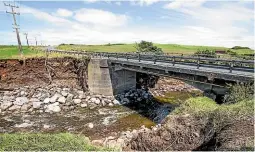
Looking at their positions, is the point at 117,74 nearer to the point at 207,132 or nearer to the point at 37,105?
the point at 37,105

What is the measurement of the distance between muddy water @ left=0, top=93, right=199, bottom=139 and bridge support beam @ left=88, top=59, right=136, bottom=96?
4378 millimetres

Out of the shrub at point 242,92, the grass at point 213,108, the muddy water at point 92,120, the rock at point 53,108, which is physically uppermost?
the shrub at point 242,92

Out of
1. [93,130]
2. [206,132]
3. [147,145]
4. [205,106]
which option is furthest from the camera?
[93,130]

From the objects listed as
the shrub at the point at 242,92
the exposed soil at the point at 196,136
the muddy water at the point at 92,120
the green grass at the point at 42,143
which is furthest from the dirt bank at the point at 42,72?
the shrub at the point at 242,92

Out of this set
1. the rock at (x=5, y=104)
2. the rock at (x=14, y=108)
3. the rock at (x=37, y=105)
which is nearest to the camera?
the rock at (x=14, y=108)

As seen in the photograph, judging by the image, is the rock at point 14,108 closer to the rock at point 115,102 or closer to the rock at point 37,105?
the rock at point 37,105

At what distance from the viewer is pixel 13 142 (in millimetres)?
12688

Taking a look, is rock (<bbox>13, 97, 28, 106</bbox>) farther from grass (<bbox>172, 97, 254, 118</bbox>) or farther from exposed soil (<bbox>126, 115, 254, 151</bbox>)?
grass (<bbox>172, 97, 254, 118</bbox>)

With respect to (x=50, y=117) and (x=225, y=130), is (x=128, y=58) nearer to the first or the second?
(x=50, y=117)

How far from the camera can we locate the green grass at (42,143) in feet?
38.8

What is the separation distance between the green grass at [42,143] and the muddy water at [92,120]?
9053 mm

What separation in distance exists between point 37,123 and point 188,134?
17.8 meters

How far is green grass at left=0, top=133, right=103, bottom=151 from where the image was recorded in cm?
1184

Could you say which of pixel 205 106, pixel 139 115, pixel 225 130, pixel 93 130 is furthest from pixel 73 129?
pixel 225 130
